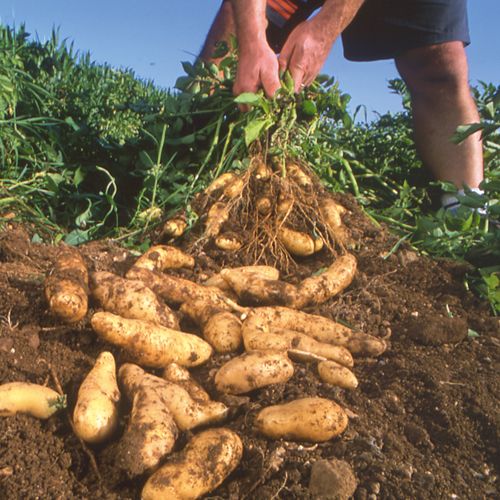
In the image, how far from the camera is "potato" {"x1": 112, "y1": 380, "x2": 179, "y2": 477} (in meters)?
1.44

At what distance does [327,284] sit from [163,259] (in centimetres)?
63

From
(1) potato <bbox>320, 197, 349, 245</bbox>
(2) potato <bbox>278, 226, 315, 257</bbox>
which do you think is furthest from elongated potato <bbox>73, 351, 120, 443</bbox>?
(1) potato <bbox>320, 197, 349, 245</bbox>

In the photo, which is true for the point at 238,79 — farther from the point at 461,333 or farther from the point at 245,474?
the point at 245,474

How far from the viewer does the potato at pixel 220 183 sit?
9.39 ft

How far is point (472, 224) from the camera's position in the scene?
120 inches

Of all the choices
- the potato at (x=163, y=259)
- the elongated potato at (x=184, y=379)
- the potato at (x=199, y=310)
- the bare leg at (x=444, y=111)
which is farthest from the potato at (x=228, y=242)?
the bare leg at (x=444, y=111)

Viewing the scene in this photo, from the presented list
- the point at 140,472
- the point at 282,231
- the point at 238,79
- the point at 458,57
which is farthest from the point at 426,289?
the point at 458,57

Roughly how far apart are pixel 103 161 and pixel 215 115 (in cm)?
81

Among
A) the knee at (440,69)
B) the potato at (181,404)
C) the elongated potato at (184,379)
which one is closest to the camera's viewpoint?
the potato at (181,404)

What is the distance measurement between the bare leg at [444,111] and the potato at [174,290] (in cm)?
265

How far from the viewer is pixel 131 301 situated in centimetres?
200

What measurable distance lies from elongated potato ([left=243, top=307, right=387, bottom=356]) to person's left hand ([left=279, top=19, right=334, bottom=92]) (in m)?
1.39

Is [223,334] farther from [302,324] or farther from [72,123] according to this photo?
[72,123]

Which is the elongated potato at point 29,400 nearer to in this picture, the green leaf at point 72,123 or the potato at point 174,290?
the potato at point 174,290
